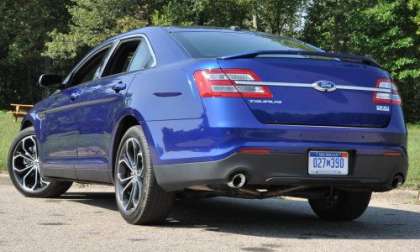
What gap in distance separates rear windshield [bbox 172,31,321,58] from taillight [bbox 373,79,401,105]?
80 centimetres

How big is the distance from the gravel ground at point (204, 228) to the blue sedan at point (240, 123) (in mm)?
308

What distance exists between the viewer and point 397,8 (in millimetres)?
39906

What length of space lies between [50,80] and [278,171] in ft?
11.7

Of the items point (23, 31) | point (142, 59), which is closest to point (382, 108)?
Answer: point (142, 59)

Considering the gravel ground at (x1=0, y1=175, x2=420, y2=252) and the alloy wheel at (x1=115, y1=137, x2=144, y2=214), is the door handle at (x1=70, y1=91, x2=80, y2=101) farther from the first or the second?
the alloy wheel at (x1=115, y1=137, x2=144, y2=214)

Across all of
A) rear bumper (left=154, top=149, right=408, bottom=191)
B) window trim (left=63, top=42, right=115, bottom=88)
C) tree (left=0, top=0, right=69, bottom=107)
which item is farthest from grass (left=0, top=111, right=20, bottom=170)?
tree (left=0, top=0, right=69, bottom=107)

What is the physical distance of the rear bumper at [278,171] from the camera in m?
5.20

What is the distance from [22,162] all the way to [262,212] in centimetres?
289

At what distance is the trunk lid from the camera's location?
5344 mm

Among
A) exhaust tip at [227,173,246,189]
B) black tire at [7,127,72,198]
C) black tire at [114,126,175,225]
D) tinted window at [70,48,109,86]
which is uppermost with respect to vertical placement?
tinted window at [70,48,109,86]

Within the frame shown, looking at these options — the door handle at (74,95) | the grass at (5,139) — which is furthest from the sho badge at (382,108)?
the grass at (5,139)

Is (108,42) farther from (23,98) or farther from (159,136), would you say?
(23,98)

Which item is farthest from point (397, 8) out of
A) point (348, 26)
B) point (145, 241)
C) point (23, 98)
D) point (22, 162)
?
point (145, 241)

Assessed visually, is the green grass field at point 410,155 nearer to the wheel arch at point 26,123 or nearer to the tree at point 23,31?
the wheel arch at point 26,123
